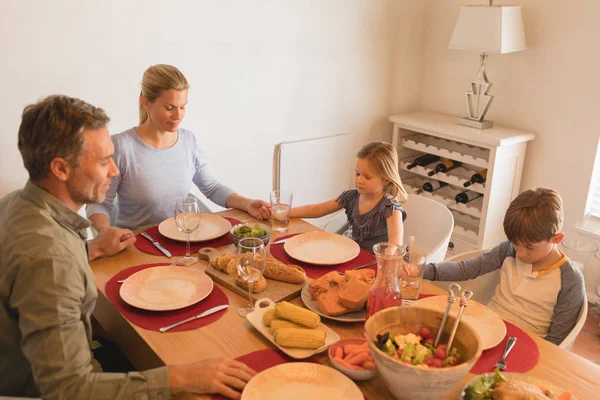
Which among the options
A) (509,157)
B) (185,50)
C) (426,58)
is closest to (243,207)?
(185,50)

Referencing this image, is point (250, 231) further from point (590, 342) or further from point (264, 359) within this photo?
point (590, 342)

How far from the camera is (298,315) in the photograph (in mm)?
1306

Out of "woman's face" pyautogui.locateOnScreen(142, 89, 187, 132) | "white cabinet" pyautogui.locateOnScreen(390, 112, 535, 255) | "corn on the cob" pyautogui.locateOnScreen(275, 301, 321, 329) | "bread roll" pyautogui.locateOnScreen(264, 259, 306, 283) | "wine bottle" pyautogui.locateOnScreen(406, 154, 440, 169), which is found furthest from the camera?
"wine bottle" pyautogui.locateOnScreen(406, 154, 440, 169)

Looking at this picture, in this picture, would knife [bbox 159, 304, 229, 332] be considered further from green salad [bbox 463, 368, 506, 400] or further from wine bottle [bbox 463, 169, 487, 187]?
wine bottle [bbox 463, 169, 487, 187]

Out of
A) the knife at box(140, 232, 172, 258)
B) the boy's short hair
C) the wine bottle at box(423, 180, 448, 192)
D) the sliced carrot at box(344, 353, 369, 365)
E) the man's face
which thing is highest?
the man's face

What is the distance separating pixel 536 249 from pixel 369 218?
65 cm

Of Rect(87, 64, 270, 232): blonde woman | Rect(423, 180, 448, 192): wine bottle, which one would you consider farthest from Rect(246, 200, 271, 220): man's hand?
Rect(423, 180, 448, 192): wine bottle

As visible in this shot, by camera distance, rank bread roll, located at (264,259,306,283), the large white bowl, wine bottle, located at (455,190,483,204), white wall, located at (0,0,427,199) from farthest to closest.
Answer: wine bottle, located at (455,190,483,204), white wall, located at (0,0,427,199), bread roll, located at (264,259,306,283), the large white bowl

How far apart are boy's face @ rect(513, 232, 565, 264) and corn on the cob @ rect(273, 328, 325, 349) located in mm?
754

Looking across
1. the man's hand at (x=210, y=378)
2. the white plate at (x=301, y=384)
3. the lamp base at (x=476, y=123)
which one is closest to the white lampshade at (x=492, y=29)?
the lamp base at (x=476, y=123)

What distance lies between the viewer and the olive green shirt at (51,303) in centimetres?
108

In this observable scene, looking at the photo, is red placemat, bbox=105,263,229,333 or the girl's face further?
the girl's face

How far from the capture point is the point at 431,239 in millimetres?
2332

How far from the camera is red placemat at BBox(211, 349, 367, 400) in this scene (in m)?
1.22
